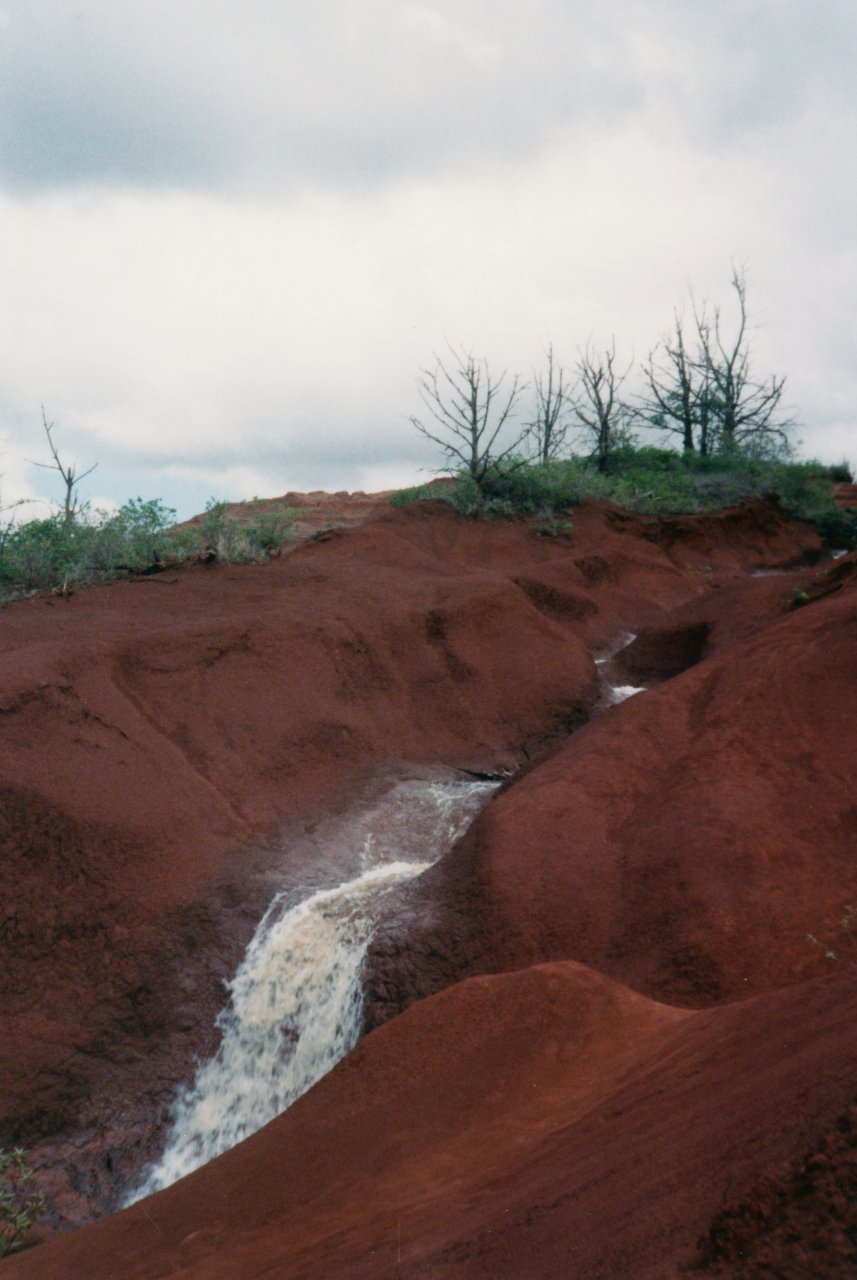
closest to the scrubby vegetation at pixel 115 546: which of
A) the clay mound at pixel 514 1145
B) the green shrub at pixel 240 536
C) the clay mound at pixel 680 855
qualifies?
the green shrub at pixel 240 536

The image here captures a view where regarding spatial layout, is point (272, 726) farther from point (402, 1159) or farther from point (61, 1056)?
point (402, 1159)

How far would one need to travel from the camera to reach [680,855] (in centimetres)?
526

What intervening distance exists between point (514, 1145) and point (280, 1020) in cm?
286

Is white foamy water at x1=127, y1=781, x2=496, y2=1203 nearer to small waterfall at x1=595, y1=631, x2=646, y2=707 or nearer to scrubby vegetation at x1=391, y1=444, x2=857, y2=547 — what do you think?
small waterfall at x1=595, y1=631, x2=646, y2=707

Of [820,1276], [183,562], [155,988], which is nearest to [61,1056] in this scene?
[155,988]

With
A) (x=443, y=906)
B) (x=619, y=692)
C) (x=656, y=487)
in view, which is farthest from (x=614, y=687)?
(x=656, y=487)

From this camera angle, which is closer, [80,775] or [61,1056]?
[61,1056]

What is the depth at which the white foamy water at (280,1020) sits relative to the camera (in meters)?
5.12

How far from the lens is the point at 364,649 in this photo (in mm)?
9125

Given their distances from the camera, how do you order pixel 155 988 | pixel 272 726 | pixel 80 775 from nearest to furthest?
1. pixel 155 988
2. pixel 80 775
3. pixel 272 726

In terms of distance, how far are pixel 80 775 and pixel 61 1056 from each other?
1.88 m

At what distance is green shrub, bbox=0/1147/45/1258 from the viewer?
4.36 meters

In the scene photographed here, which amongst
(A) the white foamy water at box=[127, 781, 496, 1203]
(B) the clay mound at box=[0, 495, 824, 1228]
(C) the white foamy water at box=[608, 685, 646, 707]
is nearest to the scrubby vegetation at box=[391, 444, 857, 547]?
(B) the clay mound at box=[0, 495, 824, 1228]

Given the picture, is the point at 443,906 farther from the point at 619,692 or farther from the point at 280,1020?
the point at 619,692
